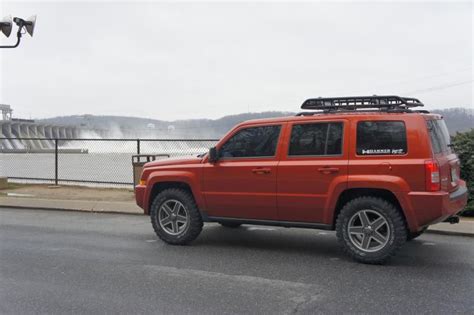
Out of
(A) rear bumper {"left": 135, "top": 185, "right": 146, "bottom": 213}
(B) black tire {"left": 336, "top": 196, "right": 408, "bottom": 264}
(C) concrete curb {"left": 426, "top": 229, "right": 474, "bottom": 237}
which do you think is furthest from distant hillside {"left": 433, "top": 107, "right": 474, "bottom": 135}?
(A) rear bumper {"left": 135, "top": 185, "right": 146, "bottom": 213}

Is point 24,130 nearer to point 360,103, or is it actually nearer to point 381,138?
point 360,103

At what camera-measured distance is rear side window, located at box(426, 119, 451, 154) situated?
6074 millimetres

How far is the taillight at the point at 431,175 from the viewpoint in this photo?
5.75 metres

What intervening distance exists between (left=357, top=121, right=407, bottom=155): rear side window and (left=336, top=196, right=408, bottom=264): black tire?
0.61m

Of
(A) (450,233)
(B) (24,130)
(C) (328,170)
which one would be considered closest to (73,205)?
(C) (328,170)

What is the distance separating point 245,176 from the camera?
6848 mm

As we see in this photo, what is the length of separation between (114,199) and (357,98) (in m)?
7.64

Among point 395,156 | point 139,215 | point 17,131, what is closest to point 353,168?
point 395,156

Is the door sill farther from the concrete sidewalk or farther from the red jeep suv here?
the concrete sidewalk

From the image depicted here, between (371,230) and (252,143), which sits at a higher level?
(252,143)

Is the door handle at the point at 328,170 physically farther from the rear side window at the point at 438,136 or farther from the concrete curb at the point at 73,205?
the concrete curb at the point at 73,205

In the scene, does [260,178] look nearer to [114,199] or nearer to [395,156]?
[395,156]

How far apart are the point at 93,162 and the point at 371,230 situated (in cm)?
1173

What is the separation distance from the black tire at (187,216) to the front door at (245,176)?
0.25 metres
